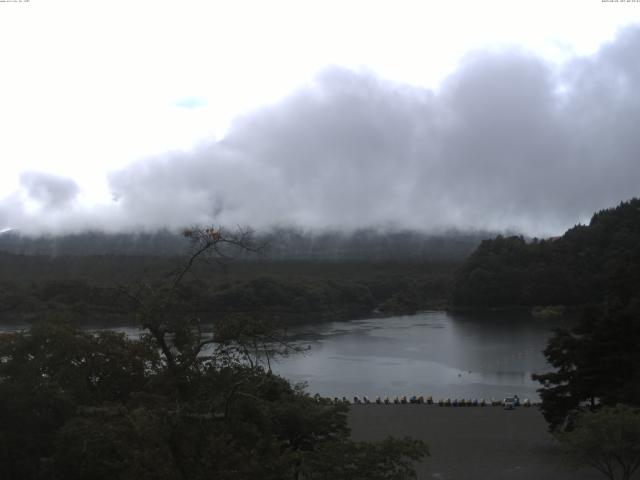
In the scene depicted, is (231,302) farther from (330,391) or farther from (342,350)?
(330,391)

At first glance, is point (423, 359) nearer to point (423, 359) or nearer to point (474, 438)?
point (423, 359)

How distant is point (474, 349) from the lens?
4022cm

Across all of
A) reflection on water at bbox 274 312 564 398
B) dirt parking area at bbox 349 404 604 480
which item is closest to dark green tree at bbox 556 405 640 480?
dirt parking area at bbox 349 404 604 480

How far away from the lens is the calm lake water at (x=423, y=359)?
29.3 metres

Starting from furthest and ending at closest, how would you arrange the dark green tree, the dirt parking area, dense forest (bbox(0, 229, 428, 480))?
the dirt parking area, the dark green tree, dense forest (bbox(0, 229, 428, 480))

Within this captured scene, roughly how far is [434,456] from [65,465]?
9.51m

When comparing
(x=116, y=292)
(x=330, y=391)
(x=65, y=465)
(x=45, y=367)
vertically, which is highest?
(x=116, y=292)

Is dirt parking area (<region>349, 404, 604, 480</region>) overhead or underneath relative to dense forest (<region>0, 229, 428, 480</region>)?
underneath

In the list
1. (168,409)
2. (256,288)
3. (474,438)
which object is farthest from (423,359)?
(168,409)

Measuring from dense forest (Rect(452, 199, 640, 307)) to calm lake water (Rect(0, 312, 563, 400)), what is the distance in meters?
11.4

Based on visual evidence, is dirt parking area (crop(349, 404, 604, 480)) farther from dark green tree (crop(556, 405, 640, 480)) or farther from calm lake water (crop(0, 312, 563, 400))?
calm lake water (crop(0, 312, 563, 400))

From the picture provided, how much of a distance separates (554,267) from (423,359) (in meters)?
36.0

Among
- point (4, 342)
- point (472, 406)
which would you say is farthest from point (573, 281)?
point (4, 342)

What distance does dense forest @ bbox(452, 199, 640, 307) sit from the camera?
2584 inches
